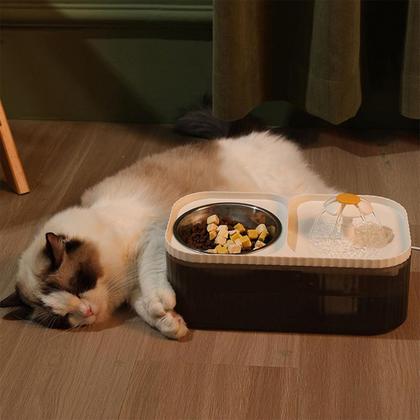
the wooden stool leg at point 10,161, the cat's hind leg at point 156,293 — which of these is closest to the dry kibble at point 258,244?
the cat's hind leg at point 156,293

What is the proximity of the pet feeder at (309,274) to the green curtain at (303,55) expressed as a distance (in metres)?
0.50

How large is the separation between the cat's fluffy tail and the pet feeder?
2.17 ft

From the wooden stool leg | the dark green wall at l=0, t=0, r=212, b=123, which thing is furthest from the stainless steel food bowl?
the dark green wall at l=0, t=0, r=212, b=123

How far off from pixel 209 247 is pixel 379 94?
111 centimetres

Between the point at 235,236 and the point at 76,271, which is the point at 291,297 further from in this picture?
the point at 76,271

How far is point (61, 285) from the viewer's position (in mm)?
1840

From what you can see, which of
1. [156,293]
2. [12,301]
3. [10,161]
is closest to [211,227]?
[156,293]

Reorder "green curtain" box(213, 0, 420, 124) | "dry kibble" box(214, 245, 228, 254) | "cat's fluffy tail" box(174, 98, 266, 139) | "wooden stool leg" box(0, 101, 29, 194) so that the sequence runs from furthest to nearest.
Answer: "cat's fluffy tail" box(174, 98, 266, 139), "wooden stool leg" box(0, 101, 29, 194), "green curtain" box(213, 0, 420, 124), "dry kibble" box(214, 245, 228, 254)

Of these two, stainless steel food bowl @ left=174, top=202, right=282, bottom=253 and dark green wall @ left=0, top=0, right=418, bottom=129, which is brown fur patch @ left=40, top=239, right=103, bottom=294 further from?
dark green wall @ left=0, top=0, right=418, bottom=129

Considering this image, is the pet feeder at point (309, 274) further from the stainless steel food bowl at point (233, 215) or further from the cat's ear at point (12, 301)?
the cat's ear at point (12, 301)

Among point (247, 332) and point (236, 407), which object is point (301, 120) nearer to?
point (247, 332)

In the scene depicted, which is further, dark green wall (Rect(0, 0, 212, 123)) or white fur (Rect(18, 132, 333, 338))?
dark green wall (Rect(0, 0, 212, 123))

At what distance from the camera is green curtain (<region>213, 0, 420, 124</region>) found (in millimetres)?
2229

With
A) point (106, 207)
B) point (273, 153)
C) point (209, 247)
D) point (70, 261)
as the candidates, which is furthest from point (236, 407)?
point (273, 153)
